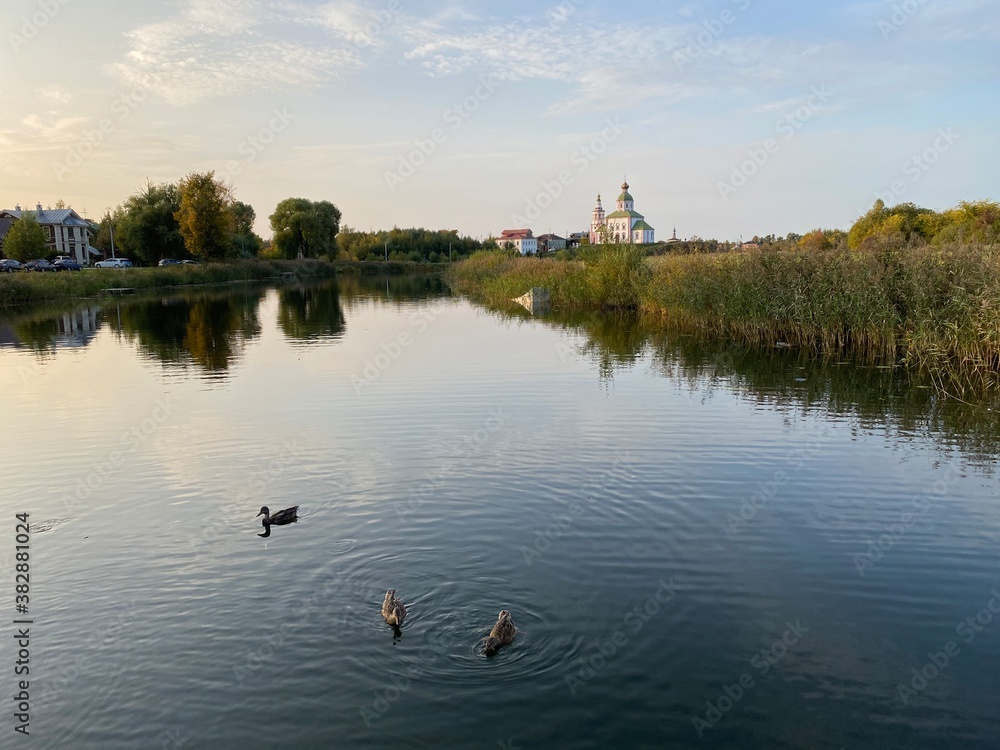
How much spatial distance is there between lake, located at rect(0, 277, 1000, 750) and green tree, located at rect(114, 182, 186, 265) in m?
68.3

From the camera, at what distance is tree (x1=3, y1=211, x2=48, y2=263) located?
2773 inches

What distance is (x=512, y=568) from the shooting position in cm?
805

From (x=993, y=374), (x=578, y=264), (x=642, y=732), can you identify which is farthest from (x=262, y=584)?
(x=578, y=264)

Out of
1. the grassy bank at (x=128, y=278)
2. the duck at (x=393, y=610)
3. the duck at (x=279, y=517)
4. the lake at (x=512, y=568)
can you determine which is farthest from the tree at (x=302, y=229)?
the duck at (x=393, y=610)

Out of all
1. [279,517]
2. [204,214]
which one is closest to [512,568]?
[279,517]

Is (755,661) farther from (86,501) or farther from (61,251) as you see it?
(61,251)

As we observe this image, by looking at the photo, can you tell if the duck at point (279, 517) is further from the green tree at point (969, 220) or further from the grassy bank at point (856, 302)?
the green tree at point (969, 220)

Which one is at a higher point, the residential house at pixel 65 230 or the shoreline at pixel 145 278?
the residential house at pixel 65 230

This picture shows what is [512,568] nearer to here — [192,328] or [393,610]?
[393,610]

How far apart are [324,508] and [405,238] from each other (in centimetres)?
12819

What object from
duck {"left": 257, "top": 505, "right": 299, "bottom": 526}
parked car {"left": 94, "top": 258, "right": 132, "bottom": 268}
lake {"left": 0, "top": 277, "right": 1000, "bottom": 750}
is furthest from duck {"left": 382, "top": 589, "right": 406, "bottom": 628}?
parked car {"left": 94, "top": 258, "right": 132, "bottom": 268}

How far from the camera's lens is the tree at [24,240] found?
70.4 metres

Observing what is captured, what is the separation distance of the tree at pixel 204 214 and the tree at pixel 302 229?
25569mm

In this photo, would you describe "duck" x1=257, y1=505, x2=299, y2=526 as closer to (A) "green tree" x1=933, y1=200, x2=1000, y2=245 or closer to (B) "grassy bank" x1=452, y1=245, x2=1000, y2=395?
(B) "grassy bank" x1=452, y1=245, x2=1000, y2=395
